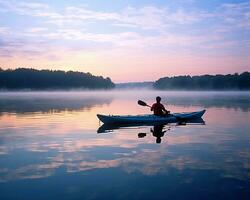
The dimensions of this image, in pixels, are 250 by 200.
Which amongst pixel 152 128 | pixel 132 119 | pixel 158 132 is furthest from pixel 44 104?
pixel 158 132

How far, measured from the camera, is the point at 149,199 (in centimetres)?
883

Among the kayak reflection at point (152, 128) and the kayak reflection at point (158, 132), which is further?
the kayak reflection at point (152, 128)

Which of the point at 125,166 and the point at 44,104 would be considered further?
the point at 44,104

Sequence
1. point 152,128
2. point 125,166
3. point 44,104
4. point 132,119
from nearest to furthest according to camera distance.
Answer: point 125,166 < point 152,128 < point 132,119 < point 44,104

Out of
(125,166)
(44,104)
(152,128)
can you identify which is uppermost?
(44,104)

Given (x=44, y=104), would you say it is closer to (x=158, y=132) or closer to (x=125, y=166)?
(x=158, y=132)

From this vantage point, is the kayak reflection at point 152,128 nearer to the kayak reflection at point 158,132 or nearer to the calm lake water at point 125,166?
the kayak reflection at point 158,132

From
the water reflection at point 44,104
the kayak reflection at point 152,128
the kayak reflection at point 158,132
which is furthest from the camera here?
the water reflection at point 44,104

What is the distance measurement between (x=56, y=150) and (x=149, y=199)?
777cm

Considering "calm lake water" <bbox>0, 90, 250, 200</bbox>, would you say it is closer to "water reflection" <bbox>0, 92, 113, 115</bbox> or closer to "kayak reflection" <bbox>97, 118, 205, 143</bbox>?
"kayak reflection" <bbox>97, 118, 205, 143</bbox>

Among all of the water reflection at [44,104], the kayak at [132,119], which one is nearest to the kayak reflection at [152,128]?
the kayak at [132,119]

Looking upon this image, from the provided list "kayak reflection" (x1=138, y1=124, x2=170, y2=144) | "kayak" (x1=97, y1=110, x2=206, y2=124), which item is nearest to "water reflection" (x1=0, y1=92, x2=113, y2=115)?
"kayak" (x1=97, y1=110, x2=206, y2=124)

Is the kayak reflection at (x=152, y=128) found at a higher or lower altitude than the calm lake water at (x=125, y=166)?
higher

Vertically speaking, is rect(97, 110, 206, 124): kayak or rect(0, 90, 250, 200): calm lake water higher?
rect(97, 110, 206, 124): kayak
